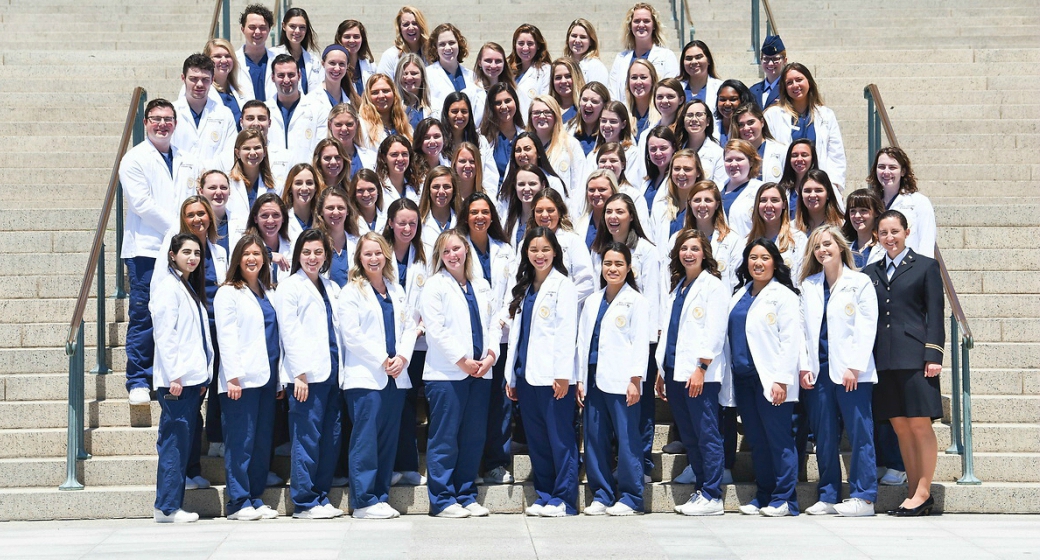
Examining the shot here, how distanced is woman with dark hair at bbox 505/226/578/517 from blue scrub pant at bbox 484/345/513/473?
181 millimetres

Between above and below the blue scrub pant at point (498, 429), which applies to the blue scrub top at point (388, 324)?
above

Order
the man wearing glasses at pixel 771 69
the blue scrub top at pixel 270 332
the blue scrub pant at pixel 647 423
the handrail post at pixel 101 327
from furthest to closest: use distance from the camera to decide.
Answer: the man wearing glasses at pixel 771 69
the handrail post at pixel 101 327
the blue scrub pant at pixel 647 423
the blue scrub top at pixel 270 332

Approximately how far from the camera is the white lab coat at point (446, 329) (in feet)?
28.2

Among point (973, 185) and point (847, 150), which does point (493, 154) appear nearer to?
point (847, 150)

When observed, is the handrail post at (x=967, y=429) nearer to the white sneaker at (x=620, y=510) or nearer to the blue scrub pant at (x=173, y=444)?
the white sneaker at (x=620, y=510)

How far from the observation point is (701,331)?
28.3 feet

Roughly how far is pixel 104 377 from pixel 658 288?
391cm

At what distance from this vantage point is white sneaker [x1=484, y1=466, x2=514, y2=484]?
8898 mm

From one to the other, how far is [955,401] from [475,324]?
3.23 metres

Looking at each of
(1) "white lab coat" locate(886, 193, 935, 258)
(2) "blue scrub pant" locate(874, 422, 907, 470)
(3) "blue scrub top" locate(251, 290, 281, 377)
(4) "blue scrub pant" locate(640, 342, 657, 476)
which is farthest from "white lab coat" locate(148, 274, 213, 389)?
(1) "white lab coat" locate(886, 193, 935, 258)

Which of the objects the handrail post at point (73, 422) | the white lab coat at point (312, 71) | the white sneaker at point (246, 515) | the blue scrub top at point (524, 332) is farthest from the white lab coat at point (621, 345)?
the white lab coat at point (312, 71)

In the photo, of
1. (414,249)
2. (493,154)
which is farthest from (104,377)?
(493,154)

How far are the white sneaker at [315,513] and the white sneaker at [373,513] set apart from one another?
0.17 metres

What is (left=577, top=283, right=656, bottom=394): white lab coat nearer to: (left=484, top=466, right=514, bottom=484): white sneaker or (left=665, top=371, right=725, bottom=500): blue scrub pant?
(left=665, top=371, right=725, bottom=500): blue scrub pant
